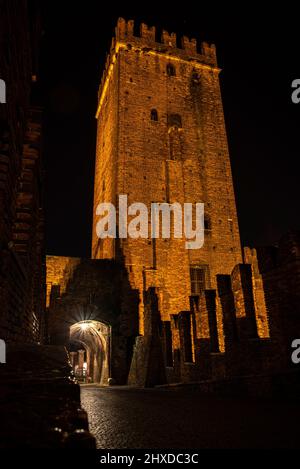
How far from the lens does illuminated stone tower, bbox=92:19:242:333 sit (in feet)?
57.1

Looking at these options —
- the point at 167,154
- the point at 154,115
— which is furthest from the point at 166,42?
the point at 167,154

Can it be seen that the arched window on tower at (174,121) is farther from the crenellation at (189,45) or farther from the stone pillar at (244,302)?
the stone pillar at (244,302)

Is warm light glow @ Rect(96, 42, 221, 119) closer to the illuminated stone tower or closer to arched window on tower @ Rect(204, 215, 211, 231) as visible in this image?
the illuminated stone tower

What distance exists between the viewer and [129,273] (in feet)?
53.8

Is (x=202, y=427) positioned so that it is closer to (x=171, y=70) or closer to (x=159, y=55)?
(x=171, y=70)

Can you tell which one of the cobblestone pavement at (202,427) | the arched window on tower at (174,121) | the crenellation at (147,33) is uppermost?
the crenellation at (147,33)

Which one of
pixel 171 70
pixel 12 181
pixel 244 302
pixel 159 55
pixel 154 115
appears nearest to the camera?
pixel 12 181

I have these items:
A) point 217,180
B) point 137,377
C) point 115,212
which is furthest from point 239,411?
point 217,180

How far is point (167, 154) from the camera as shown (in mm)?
19953

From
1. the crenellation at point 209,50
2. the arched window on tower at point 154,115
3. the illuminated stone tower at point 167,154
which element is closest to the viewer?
the illuminated stone tower at point 167,154

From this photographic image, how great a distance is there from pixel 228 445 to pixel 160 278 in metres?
14.3

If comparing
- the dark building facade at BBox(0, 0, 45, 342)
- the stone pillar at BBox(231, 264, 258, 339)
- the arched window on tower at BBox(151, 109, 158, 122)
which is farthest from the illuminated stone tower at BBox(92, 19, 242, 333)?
the dark building facade at BBox(0, 0, 45, 342)

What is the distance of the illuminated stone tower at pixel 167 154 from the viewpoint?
685 inches

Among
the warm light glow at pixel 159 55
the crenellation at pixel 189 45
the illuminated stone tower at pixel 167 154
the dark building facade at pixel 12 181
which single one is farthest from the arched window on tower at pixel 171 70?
the dark building facade at pixel 12 181
